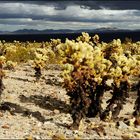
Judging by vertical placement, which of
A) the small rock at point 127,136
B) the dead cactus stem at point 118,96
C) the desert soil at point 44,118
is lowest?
the desert soil at point 44,118

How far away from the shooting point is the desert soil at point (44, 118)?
24438 millimetres

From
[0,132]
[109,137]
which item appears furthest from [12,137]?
[109,137]

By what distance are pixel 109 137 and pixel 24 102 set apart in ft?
31.1

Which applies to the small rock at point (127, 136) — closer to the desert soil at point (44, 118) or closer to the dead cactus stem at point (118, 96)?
the desert soil at point (44, 118)

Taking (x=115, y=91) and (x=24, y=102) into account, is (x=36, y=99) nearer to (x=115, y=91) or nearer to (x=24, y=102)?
(x=24, y=102)

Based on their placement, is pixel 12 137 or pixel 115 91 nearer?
pixel 12 137

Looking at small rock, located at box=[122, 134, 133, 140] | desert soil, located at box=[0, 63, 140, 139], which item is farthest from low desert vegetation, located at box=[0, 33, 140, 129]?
small rock, located at box=[122, 134, 133, 140]

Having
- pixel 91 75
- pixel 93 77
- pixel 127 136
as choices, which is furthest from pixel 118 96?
pixel 127 136

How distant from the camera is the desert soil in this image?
24438mm

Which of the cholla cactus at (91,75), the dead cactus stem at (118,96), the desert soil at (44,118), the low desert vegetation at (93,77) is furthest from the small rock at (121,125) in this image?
the dead cactus stem at (118,96)

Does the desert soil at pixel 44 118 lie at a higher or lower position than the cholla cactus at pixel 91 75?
lower

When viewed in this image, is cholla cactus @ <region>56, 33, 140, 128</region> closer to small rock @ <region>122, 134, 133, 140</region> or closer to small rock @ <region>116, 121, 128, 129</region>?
small rock @ <region>116, 121, 128, 129</region>

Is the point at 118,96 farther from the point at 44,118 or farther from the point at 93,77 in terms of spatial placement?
the point at 44,118

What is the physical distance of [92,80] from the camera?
93.0ft
